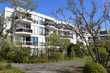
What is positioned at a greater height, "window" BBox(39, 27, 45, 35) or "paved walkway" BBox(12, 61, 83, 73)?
"window" BBox(39, 27, 45, 35)

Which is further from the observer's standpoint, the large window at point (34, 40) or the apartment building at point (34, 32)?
the large window at point (34, 40)

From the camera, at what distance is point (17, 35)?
57.1m

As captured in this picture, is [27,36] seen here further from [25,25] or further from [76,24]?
[76,24]

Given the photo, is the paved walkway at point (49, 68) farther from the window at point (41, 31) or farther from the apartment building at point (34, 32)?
the window at point (41, 31)

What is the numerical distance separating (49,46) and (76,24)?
1092 inches

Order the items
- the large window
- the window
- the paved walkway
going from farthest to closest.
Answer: the window < the large window < the paved walkway

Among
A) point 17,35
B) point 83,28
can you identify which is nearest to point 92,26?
point 83,28

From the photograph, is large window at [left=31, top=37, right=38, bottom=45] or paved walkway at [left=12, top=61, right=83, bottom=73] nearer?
paved walkway at [left=12, top=61, right=83, bottom=73]

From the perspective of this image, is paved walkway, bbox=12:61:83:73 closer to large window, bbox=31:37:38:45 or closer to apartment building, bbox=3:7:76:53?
apartment building, bbox=3:7:76:53

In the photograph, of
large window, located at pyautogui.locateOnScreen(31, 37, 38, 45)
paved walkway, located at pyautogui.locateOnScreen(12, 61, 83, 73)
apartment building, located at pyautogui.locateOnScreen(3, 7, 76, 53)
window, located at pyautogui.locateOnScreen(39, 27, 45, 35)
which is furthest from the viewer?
window, located at pyautogui.locateOnScreen(39, 27, 45, 35)

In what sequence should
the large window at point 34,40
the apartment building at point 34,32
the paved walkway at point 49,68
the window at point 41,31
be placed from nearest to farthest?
the paved walkway at point 49,68 < the apartment building at point 34,32 < the large window at point 34,40 < the window at point 41,31

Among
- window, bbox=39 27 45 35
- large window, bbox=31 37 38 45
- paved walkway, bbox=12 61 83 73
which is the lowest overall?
paved walkway, bbox=12 61 83 73

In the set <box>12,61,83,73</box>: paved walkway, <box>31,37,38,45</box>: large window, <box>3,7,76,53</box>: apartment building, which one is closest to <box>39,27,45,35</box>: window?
<box>3,7,76,53</box>: apartment building

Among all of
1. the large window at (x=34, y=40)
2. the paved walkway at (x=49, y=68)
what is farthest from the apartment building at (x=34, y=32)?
the paved walkway at (x=49, y=68)
